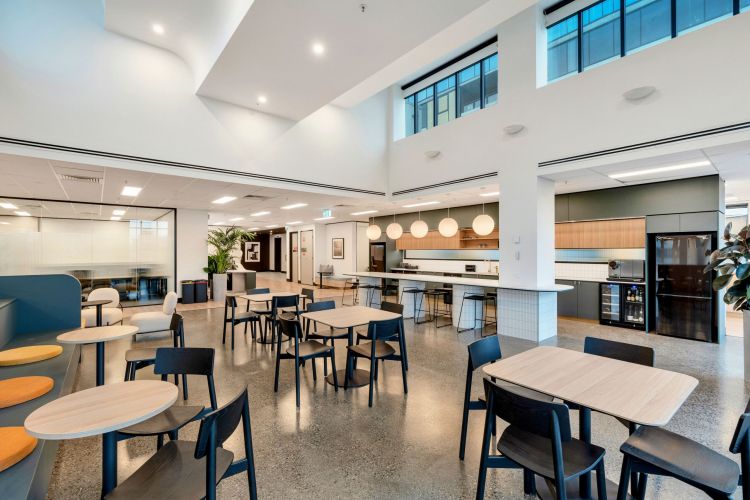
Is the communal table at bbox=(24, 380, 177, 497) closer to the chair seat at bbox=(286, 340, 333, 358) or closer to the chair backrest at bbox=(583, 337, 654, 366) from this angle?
the chair seat at bbox=(286, 340, 333, 358)

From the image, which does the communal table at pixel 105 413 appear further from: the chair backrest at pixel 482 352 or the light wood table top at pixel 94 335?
the chair backrest at pixel 482 352

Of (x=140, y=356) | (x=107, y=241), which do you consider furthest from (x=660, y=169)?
(x=107, y=241)

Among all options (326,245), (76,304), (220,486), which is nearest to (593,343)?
(220,486)

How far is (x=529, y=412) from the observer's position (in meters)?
1.54

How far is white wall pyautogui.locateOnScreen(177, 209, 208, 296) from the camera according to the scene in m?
9.48

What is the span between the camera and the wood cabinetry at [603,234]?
6.43m

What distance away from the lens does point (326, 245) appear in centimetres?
1399

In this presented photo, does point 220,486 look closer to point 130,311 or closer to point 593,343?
point 593,343

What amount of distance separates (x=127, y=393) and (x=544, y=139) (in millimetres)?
6094

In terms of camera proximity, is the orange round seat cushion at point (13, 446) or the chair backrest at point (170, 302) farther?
the chair backrest at point (170, 302)

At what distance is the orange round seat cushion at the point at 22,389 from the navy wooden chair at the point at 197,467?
4.37 ft

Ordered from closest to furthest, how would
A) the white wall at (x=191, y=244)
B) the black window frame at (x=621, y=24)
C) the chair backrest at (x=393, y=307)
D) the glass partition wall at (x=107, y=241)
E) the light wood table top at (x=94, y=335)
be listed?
the light wood table top at (x=94, y=335)
the chair backrest at (x=393, y=307)
the black window frame at (x=621, y=24)
the glass partition wall at (x=107, y=241)
the white wall at (x=191, y=244)

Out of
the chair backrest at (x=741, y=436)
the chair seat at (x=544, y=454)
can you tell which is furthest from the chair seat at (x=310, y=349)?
the chair backrest at (x=741, y=436)

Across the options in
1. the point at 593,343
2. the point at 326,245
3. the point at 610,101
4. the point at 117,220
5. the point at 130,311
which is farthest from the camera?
the point at 326,245
